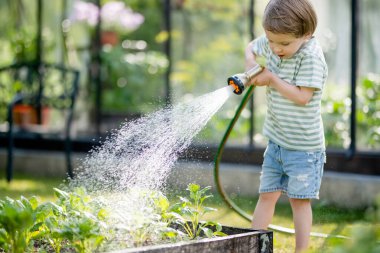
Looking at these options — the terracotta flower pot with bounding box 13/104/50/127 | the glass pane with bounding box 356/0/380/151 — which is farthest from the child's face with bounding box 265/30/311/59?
the terracotta flower pot with bounding box 13/104/50/127

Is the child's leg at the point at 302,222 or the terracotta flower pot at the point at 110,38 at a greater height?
the terracotta flower pot at the point at 110,38

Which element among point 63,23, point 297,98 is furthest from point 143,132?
point 63,23

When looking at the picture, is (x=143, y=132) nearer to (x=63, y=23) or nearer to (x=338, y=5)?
(x=338, y=5)

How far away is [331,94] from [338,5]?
592mm

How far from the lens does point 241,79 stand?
3.00 metres

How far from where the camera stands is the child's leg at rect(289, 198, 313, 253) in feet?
10.2

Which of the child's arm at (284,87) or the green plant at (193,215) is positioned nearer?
the green plant at (193,215)

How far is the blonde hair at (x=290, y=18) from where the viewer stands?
3043 millimetres

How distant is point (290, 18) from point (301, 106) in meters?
0.35

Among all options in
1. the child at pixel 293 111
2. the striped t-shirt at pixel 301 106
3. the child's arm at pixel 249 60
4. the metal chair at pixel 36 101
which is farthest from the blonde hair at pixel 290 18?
the metal chair at pixel 36 101

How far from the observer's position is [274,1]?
3.14 meters

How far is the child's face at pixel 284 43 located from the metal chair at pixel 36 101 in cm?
276

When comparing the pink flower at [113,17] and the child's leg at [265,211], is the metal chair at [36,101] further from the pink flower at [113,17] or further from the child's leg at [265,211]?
the child's leg at [265,211]

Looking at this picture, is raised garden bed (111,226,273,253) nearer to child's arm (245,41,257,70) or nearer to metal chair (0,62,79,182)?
child's arm (245,41,257,70)
